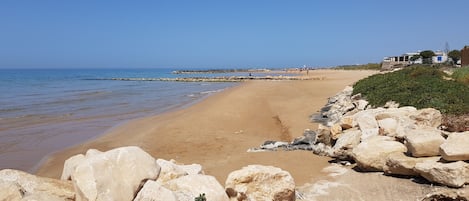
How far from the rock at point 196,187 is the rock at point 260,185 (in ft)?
1.14

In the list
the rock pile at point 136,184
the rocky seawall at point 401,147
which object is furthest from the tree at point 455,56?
the rock pile at point 136,184

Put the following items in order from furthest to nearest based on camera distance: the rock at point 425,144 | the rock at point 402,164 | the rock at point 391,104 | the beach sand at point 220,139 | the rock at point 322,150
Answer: the rock at point 391,104, the rock at point 322,150, the beach sand at point 220,139, the rock at point 425,144, the rock at point 402,164

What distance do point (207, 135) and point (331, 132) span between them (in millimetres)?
4564

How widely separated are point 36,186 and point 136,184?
4.52 ft

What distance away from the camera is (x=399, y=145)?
22.8 ft

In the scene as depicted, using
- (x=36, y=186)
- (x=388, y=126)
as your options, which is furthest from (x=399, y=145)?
(x=36, y=186)

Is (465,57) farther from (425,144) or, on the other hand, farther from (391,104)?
(425,144)

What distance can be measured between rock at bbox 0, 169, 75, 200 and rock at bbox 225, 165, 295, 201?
2.08 m

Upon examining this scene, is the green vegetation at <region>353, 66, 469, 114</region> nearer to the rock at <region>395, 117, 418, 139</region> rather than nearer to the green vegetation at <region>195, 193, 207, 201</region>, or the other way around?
the rock at <region>395, 117, 418, 139</region>

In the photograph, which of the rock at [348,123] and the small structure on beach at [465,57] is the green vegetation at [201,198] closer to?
the rock at [348,123]

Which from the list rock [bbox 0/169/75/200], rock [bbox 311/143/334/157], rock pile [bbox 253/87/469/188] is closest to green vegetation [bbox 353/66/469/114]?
rock pile [bbox 253/87/469/188]

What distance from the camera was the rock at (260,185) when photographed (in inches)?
201

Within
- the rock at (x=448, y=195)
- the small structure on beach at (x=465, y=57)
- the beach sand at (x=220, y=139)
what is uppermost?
the small structure on beach at (x=465, y=57)

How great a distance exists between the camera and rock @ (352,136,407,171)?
6.80m
